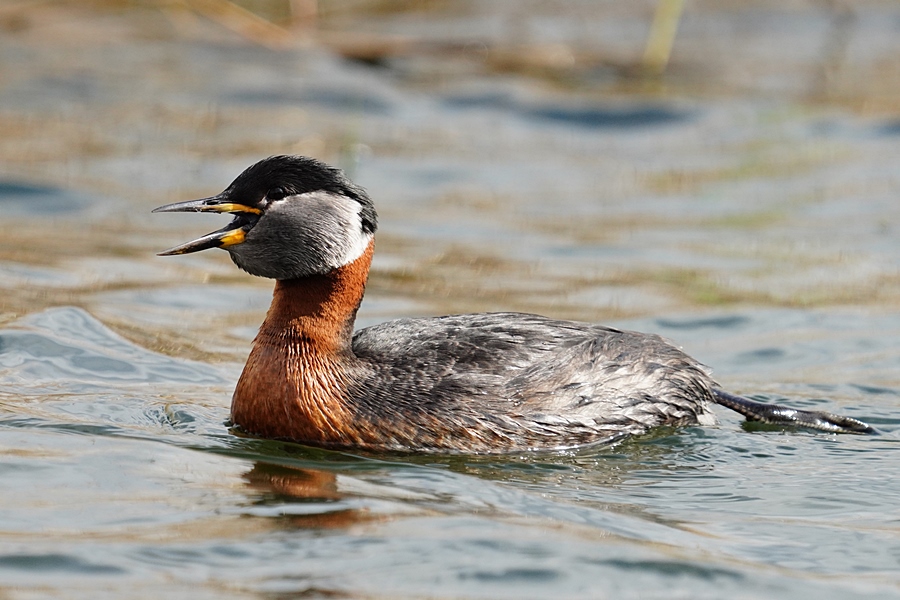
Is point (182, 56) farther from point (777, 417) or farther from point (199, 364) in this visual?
point (777, 417)

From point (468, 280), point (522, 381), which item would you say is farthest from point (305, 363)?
point (468, 280)

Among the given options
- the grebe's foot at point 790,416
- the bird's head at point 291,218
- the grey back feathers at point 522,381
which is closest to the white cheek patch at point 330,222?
the bird's head at point 291,218

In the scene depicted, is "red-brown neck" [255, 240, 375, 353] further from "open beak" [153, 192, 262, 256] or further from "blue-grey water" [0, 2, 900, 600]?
"blue-grey water" [0, 2, 900, 600]

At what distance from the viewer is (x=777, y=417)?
8.62 m

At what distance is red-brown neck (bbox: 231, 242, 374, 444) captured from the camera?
7781 mm

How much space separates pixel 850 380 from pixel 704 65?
1063 centimetres

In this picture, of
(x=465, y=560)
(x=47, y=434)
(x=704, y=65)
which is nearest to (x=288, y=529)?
(x=465, y=560)

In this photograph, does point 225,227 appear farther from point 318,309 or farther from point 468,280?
point 468,280

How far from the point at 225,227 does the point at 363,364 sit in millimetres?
1037

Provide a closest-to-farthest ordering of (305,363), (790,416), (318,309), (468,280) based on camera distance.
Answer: (305,363) → (318,309) → (790,416) → (468,280)

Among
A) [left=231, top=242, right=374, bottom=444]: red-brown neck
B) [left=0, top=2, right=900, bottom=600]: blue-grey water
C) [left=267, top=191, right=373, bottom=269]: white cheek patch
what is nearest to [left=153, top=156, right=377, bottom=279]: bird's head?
[left=267, top=191, right=373, bottom=269]: white cheek patch

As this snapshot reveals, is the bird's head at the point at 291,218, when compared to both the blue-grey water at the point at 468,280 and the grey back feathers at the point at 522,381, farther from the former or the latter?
the blue-grey water at the point at 468,280

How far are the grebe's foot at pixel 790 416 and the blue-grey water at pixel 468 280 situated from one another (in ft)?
0.38

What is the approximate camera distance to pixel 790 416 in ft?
28.3
